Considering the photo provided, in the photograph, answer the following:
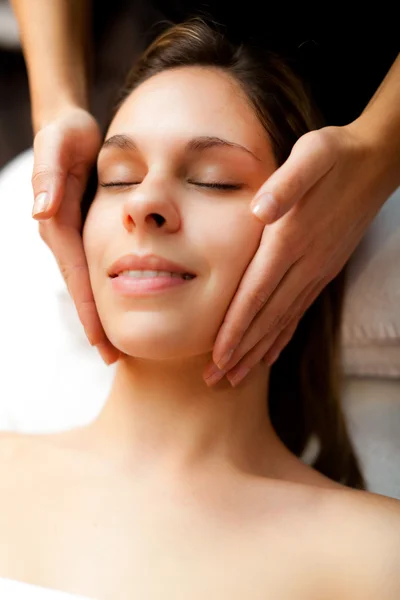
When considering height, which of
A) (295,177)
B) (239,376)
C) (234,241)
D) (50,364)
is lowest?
(50,364)

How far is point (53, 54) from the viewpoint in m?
1.45

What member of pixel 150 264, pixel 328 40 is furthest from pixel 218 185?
pixel 328 40

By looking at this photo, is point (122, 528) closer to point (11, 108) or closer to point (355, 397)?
point (355, 397)

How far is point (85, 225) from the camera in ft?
3.82

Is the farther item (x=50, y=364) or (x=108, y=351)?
(x=50, y=364)

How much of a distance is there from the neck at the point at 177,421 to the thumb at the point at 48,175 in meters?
0.27

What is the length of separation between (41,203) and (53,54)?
47 centimetres

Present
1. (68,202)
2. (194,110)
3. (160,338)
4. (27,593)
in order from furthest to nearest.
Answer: (68,202) < (194,110) < (160,338) < (27,593)

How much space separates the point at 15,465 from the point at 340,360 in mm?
633

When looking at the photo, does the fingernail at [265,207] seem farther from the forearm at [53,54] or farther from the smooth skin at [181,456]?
the forearm at [53,54]

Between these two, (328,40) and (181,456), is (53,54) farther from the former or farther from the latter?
(181,456)

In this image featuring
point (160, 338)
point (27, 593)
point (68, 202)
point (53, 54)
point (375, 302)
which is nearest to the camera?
point (27, 593)

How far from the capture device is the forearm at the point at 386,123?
1146 mm

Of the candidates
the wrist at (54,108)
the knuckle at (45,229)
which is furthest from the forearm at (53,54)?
the knuckle at (45,229)
